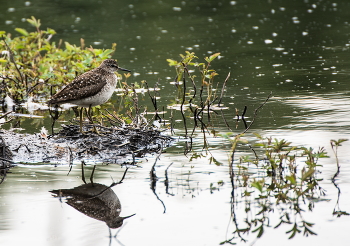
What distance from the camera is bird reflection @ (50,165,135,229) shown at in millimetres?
5402

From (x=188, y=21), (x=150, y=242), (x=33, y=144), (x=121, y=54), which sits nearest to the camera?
(x=150, y=242)

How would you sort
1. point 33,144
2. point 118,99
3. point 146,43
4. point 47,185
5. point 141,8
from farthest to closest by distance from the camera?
point 141,8
point 146,43
point 118,99
point 33,144
point 47,185

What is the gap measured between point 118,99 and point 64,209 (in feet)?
19.1

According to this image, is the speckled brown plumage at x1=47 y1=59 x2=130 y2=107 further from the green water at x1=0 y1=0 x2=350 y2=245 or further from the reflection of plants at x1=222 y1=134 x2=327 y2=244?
the reflection of plants at x1=222 y1=134 x2=327 y2=244

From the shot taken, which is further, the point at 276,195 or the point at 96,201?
the point at 96,201

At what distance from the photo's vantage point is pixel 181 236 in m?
4.93

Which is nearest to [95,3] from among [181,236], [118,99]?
[118,99]

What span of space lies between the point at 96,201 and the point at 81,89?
2377 mm

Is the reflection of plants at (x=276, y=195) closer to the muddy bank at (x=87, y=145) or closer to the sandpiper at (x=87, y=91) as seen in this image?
the muddy bank at (x=87, y=145)

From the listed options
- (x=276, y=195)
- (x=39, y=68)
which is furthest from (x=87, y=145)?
(x=39, y=68)

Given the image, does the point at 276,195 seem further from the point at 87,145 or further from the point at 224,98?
the point at 224,98

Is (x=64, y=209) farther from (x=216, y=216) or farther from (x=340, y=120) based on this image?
(x=340, y=120)

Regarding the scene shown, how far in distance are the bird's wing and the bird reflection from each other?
5.79 feet

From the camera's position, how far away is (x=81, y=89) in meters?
7.77
